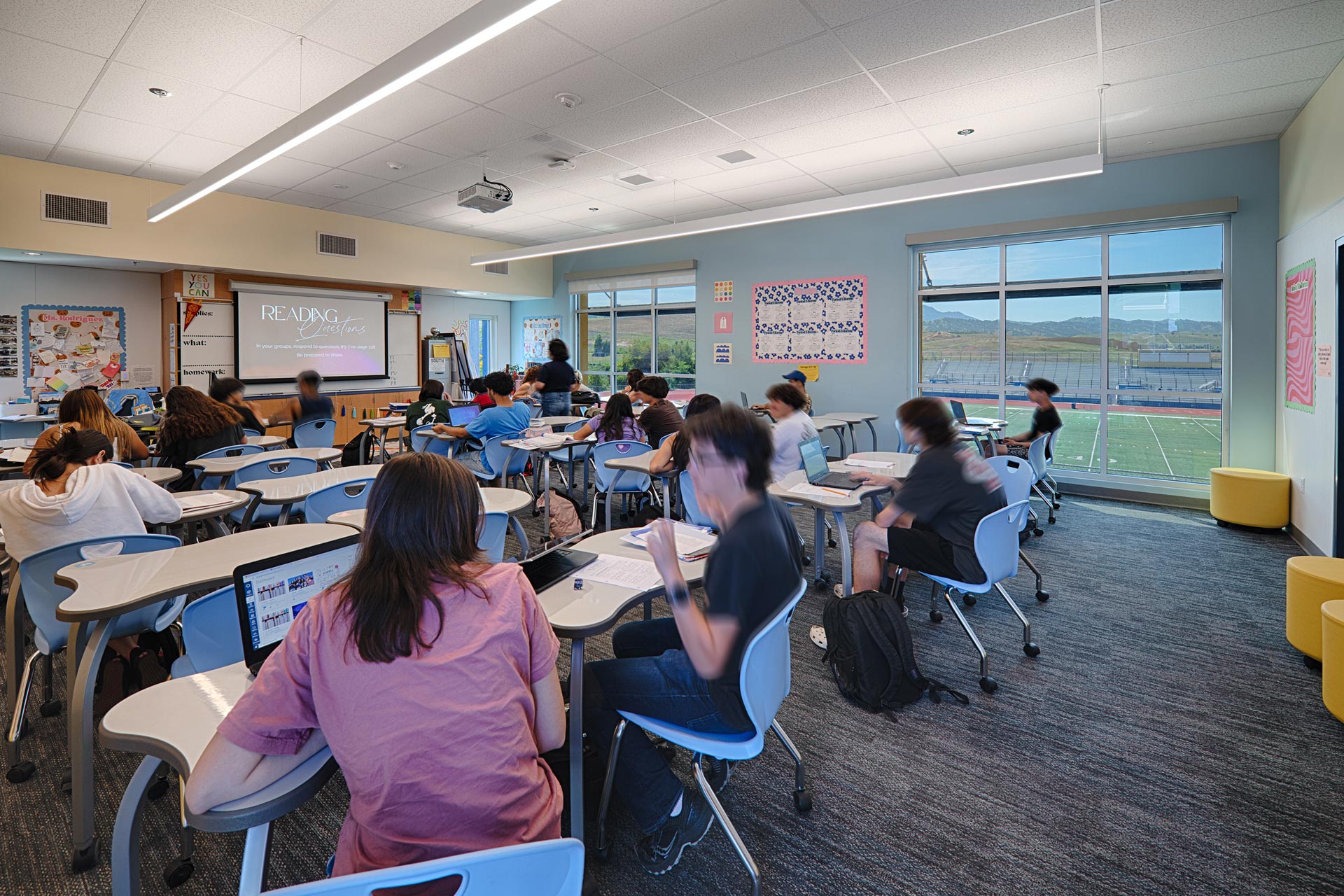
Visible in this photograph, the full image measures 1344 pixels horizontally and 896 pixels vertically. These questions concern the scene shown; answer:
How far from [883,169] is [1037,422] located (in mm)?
2793

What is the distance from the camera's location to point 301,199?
24.2 ft

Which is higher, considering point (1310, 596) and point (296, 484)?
point (296, 484)

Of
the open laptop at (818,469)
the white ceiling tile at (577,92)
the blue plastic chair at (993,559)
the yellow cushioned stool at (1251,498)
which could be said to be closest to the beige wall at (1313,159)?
the yellow cushioned stool at (1251,498)

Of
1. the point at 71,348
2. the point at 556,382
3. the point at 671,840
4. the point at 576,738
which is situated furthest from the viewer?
the point at 556,382

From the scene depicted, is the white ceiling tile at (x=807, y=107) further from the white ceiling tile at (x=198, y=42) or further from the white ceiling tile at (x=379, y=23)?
the white ceiling tile at (x=198, y=42)

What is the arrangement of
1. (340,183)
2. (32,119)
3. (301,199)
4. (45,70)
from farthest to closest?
1. (301,199)
2. (340,183)
3. (32,119)
4. (45,70)

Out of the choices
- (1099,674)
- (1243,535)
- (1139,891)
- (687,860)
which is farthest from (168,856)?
(1243,535)

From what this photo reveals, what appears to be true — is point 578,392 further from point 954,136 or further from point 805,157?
point 954,136

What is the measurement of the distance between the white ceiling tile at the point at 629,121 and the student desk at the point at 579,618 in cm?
381

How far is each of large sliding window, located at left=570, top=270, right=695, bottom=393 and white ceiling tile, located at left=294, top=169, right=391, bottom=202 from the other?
4086mm

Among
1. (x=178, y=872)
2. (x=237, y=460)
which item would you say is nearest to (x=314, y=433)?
(x=237, y=460)

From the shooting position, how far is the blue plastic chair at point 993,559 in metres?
2.82

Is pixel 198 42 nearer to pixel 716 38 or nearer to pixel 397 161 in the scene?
pixel 397 161

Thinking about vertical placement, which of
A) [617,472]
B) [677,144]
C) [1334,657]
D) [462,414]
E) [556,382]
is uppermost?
[677,144]
